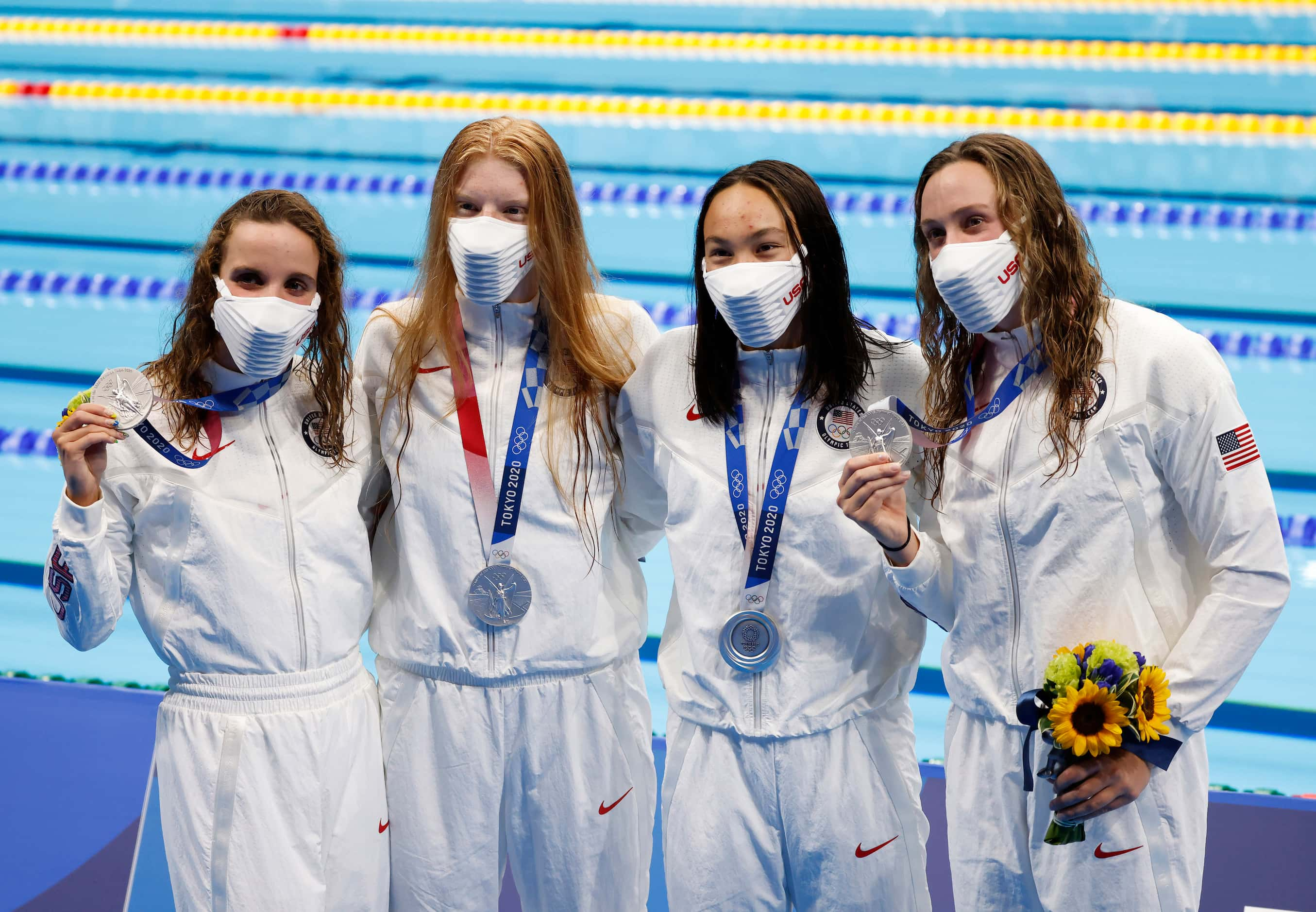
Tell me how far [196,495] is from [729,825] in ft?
3.18

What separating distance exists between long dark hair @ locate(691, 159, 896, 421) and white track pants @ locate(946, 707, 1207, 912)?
567mm

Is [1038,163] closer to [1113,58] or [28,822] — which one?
[28,822]

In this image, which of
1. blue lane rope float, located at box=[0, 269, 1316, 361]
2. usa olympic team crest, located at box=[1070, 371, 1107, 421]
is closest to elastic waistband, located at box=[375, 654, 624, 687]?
usa olympic team crest, located at box=[1070, 371, 1107, 421]

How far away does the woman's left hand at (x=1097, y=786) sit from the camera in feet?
5.90

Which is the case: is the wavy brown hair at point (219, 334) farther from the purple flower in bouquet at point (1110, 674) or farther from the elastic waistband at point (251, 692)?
the purple flower in bouquet at point (1110, 674)

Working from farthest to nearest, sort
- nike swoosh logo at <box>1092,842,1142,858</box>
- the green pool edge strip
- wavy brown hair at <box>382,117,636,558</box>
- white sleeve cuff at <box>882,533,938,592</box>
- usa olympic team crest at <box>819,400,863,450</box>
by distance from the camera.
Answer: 1. the green pool edge strip
2. wavy brown hair at <box>382,117,636,558</box>
3. usa olympic team crest at <box>819,400,863,450</box>
4. white sleeve cuff at <box>882,533,938,592</box>
5. nike swoosh logo at <box>1092,842,1142,858</box>

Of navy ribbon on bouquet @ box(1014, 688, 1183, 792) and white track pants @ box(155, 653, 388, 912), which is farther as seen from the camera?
white track pants @ box(155, 653, 388, 912)

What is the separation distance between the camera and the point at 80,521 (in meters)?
1.92

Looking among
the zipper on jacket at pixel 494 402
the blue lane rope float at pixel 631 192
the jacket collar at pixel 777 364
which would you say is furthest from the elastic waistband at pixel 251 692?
the blue lane rope float at pixel 631 192

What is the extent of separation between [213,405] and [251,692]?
45 centimetres

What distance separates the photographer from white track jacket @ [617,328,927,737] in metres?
2.05

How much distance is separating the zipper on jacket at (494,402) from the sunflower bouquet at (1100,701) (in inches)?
33.8

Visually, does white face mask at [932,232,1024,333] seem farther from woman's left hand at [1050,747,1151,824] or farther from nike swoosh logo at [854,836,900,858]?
nike swoosh logo at [854,836,900,858]

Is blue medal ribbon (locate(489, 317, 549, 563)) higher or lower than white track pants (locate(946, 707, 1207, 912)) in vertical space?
higher
